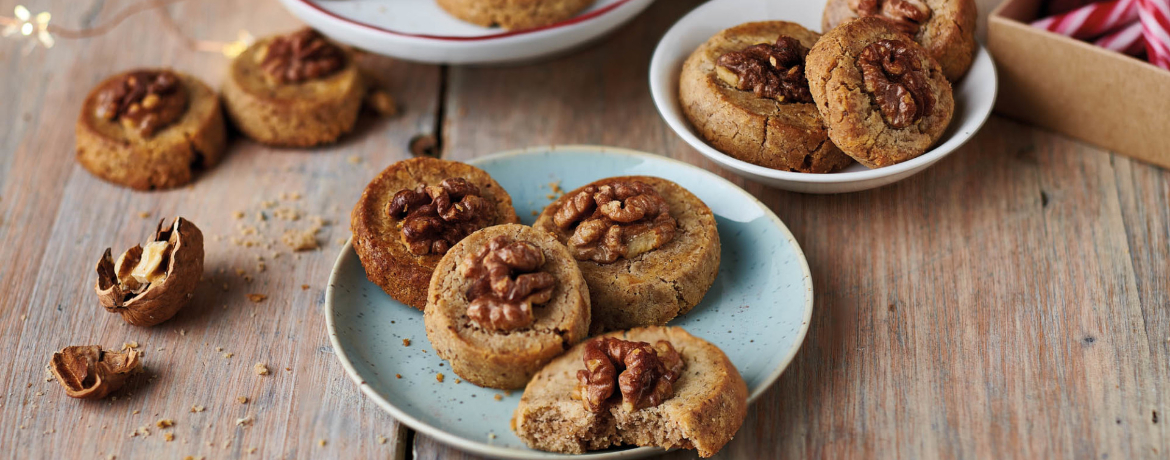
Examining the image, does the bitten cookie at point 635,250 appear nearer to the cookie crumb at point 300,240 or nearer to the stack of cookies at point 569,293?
the stack of cookies at point 569,293

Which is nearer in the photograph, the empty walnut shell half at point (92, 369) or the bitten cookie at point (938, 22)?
the empty walnut shell half at point (92, 369)

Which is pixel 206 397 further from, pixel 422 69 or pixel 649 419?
pixel 422 69

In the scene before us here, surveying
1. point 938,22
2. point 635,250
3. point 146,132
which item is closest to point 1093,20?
point 938,22

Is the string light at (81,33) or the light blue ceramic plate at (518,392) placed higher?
the light blue ceramic plate at (518,392)

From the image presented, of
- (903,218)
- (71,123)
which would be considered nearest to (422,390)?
(903,218)

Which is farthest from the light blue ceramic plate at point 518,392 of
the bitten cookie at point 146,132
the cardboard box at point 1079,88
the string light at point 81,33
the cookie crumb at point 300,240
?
the string light at point 81,33

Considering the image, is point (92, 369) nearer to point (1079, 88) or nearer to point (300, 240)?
point (300, 240)

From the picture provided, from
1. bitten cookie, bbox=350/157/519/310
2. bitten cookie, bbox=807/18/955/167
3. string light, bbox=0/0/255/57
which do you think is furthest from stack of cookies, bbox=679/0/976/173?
string light, bbox=0/0/255/57
